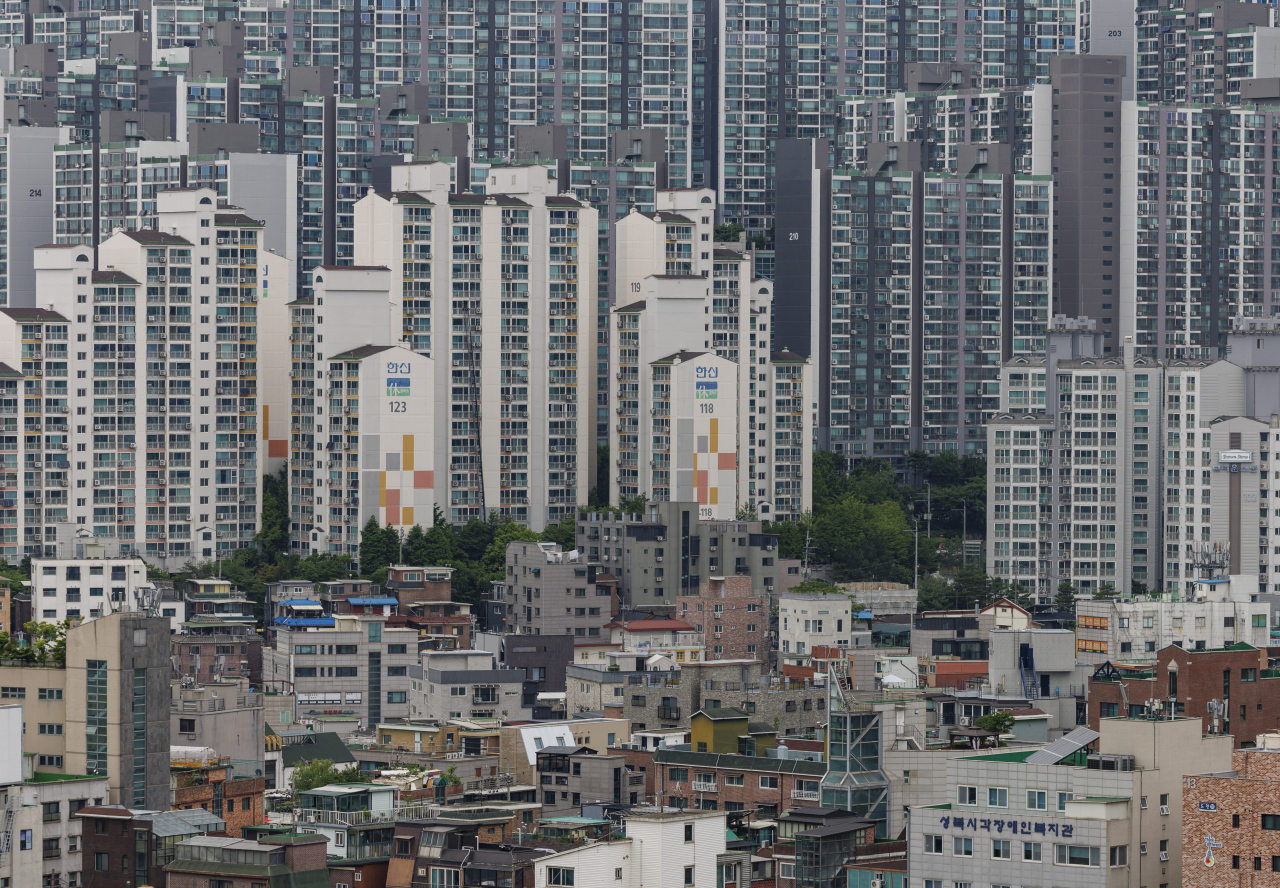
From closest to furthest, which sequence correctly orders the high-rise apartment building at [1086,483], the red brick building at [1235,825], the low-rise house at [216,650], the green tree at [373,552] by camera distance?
the red brick building at [1235,825], the low-rise house at [216,650], the green tree at [373,552], the high-rise apartment building at [1086,483]

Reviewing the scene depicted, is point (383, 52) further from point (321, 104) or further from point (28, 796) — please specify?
point (28, 796)

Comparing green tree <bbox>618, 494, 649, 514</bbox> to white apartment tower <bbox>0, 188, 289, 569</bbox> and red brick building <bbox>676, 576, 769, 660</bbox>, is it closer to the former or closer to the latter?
red brick building <bbox>676, 576, 769, 660</bbox>

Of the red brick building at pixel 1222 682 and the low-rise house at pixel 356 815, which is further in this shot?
the red brick building at pixel 1222 682

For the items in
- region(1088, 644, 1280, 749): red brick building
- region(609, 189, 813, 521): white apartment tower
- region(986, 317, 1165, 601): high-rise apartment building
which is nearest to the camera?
region(1088, 644, 1280, 749): red brick building

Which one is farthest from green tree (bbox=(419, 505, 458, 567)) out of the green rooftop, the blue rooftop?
the green rooftop

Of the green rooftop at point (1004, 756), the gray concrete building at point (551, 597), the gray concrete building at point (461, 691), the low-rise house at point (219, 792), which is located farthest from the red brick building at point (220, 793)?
the gray concrete building at point (551, 597)

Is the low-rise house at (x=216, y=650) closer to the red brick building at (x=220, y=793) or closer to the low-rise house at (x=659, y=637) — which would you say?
the low-rise house at (x=659, y=637)

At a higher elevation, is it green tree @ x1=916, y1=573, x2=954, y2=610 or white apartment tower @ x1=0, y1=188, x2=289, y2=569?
white apartment tower @ x1=0, y1=188, x2=289, y2=569
